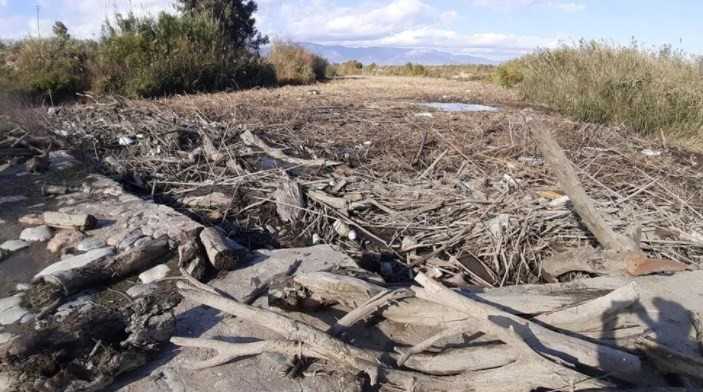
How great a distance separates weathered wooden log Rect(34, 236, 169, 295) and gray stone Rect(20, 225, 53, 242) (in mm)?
835

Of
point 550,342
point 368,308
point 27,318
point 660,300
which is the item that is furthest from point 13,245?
point 660,300

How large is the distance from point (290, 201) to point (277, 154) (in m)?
1.58

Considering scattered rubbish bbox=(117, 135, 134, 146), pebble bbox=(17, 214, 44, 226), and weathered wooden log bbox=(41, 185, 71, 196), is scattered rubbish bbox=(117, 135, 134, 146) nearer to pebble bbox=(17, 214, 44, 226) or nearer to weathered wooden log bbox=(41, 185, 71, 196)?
weathered wooden log bbox=(41, 185, 71, 196)

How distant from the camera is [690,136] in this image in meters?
8.74

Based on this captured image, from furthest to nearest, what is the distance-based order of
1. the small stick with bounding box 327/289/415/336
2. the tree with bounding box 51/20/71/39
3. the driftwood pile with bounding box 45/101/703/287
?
1. the tree with bounding box 51/20/71/39
2. the driftwood pile with bounding box 45/101/703/287
3. the small stick with bounding box 327/289/415/336

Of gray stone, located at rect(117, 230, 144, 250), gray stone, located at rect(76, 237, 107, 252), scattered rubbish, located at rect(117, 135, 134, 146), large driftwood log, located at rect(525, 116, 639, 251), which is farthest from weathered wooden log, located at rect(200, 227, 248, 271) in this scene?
scattered rubbish, located at rect(117, 135, 134, 146)

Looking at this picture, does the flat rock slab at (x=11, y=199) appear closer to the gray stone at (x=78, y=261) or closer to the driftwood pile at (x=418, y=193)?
the driftwood pile at (x=418, y=193)

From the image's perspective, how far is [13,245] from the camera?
3.73 meters

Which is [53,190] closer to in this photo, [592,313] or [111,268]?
[111,268]

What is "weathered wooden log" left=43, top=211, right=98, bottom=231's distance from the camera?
390 centimetres

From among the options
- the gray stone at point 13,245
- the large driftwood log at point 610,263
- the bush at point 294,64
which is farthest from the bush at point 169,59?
the large driftwood log at point 610,263

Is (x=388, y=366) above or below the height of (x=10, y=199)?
below

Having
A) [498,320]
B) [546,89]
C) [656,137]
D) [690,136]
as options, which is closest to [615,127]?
[656,137]

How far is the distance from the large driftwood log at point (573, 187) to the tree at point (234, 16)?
594 inches
